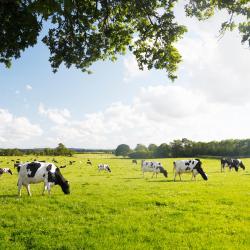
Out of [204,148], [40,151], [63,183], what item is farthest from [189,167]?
[40,151]

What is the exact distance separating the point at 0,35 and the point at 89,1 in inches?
160

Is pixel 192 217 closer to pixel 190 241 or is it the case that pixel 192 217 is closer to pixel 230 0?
pixel 190 241

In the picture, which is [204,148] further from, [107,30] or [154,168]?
[107,30]

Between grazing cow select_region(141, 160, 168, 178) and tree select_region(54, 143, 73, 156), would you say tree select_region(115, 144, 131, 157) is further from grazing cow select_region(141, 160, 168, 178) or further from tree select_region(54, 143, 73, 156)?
grazing cow select_region(141, 160, 168, 178)

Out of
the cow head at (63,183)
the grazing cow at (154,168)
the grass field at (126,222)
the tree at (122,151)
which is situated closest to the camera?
the grass field at (126,222)

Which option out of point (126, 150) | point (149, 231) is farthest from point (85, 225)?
point (126, 150)

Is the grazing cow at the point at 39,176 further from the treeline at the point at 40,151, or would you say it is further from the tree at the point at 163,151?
the tree at the point at 163,151

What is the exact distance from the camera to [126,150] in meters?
197

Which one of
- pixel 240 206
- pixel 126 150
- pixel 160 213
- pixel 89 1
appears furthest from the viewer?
pixel 126 150

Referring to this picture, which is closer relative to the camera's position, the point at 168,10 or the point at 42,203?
the point at 168,10

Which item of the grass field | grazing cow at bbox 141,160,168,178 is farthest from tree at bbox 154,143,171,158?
the grass field

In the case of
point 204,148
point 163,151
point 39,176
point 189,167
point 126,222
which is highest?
point 204,148

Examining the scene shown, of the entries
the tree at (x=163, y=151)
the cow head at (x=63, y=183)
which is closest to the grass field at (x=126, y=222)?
the cow head at (x=63, y=183)

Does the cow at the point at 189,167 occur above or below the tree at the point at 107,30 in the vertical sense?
below
